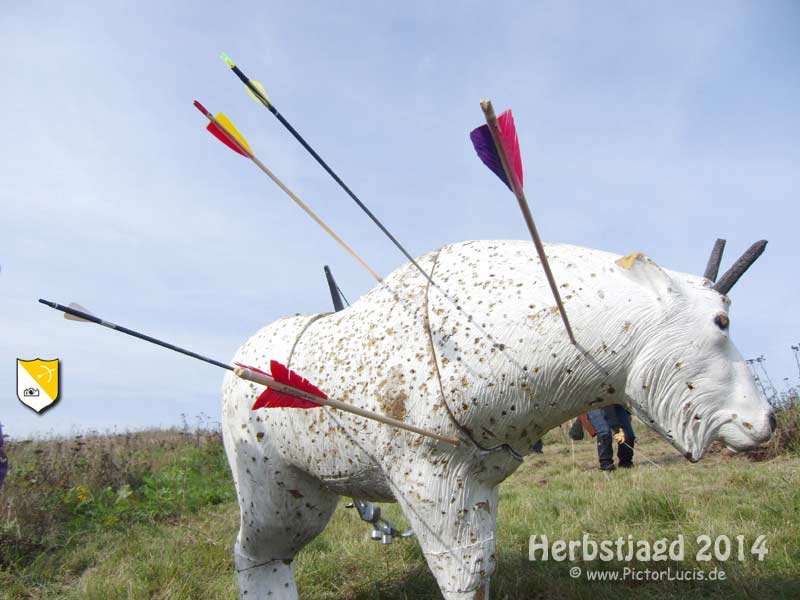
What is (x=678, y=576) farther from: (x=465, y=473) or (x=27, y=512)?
(x=27, y=512)

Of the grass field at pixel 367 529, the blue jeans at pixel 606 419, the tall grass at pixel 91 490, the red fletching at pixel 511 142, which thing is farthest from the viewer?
the blue jeans at pixel 606 419

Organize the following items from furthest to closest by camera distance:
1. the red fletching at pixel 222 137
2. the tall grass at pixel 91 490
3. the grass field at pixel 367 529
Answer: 1. the tall grass at pixel 91 490
2. the grass field at pixel 367 529
3. the red fletching at pixel 222 137

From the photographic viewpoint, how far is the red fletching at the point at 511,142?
127cm

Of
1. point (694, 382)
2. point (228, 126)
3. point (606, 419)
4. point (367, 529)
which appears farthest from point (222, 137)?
point (606, 419)

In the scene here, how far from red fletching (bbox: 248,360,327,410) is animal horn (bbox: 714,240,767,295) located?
1.18m

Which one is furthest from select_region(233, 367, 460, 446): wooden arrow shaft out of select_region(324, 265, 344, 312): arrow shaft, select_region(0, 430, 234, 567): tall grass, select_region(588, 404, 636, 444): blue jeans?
select_region(588, 404, 636, 444): blue jeans

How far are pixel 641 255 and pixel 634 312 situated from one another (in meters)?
0.17

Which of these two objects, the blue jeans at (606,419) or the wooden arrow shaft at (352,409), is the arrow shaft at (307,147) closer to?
the wooden arrow shaft at (352,409)

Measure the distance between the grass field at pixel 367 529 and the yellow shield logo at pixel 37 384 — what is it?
3.02 ft

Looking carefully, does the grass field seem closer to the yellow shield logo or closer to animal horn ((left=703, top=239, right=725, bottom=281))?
the yellow shield logo

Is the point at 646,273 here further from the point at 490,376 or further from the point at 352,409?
the point at 352,409

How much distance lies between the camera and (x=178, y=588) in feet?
10.1

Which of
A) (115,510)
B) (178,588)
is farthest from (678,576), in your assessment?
(115,510)

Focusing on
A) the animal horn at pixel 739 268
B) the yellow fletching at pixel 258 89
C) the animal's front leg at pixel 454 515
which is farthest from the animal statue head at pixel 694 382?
the yellow fletching at pixel 258 89
